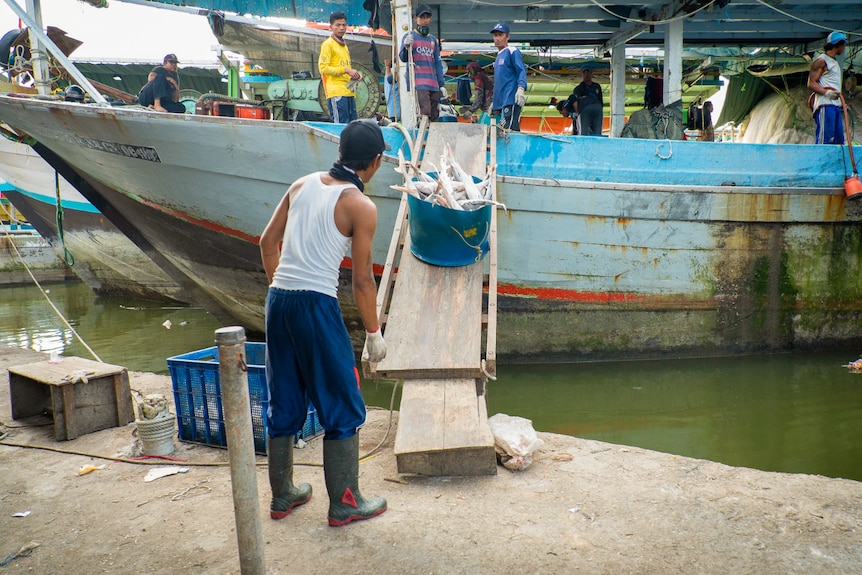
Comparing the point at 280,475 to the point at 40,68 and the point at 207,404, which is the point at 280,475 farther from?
the point at 40,68

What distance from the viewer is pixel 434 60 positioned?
633 cm

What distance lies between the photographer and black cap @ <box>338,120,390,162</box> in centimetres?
229

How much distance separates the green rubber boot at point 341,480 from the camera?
230 centimetres

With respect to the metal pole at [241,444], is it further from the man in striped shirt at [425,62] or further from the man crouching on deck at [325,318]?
the man in striped shirt at [425,62]

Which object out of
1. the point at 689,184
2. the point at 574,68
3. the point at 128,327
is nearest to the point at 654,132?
the point at 689,184

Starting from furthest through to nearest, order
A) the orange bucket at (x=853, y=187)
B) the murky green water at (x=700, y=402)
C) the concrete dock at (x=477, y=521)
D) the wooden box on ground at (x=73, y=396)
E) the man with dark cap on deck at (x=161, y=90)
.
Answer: the man with dark cap on deck at (x=161, y=90) < the orange bucket at (x=853, y=187) < the murky green water at (x=700, y=402) < the wooden box on ground at (x=73, y=396) < the concrete dock at (x=477, y=521)

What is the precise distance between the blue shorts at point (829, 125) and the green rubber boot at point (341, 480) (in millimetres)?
6648

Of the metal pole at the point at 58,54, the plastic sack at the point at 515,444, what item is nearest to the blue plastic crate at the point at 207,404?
the plastic sack at the point at 515,444

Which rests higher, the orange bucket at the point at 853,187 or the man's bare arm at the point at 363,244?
the orange bucket at the point at 853,187

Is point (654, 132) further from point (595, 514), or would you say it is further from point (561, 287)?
point (595, 514)

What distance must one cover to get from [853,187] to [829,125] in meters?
0.87

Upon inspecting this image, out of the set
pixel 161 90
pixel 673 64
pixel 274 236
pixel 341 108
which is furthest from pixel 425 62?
pixel 274 236

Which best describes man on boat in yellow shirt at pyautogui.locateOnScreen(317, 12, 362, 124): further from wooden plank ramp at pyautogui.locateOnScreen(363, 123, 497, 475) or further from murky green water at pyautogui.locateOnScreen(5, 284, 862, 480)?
murky green water at pyautogui.locateOnScreen(5, 284, 862, 480)

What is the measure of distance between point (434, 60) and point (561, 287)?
2.80m
